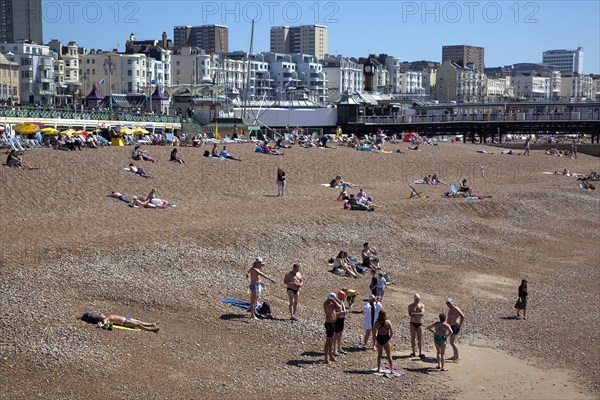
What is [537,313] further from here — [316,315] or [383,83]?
[383,83]

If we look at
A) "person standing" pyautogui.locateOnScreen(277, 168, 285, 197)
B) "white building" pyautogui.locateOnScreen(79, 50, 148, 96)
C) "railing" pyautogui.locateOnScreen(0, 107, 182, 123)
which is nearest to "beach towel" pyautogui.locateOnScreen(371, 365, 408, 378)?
"person standing" pyautogui.locateOnScreen(277, 168, 285, 197)

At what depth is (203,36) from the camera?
584 feet

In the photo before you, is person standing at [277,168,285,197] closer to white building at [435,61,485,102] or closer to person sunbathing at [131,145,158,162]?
person sunbathing at [131,145,158,162]

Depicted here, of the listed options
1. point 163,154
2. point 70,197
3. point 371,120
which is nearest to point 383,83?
point 371,120

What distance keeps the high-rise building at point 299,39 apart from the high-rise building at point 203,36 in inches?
533

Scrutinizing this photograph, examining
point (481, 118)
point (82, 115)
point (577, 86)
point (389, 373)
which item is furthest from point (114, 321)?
point (577, 86)

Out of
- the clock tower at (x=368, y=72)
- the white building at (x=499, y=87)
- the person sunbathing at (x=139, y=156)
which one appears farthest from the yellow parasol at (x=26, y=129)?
the white building at (x=499, y=87)

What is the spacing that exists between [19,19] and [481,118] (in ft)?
307

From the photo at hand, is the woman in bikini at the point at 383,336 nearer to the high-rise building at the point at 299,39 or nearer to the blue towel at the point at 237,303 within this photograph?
the blue towel at the point at 237,303

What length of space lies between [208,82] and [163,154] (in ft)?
180

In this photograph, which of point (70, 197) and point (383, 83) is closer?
point (70, 197)

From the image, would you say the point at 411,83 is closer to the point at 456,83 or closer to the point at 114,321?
the point at 456,83

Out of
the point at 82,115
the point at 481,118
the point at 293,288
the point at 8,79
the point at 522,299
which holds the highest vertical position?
the point at 8,79

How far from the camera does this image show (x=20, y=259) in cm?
1675
